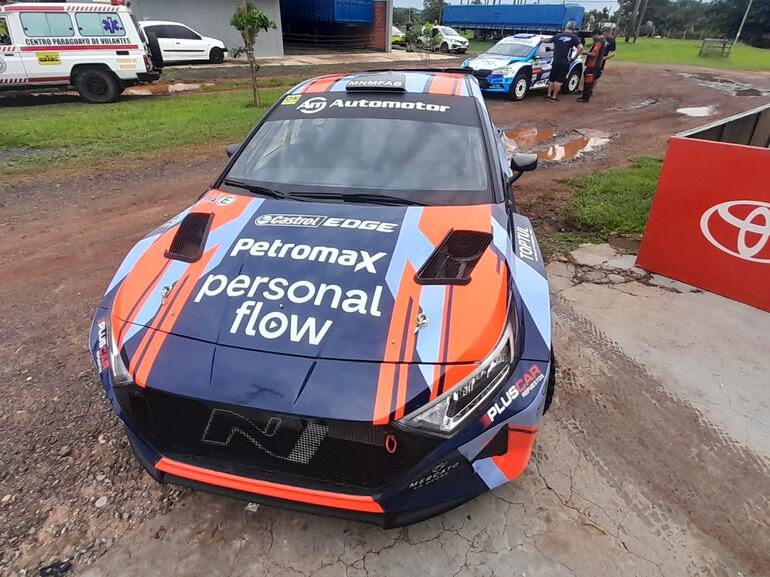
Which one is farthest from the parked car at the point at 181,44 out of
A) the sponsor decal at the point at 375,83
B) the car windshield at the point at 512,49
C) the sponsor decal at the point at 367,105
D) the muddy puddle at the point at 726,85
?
the muddy puddle at the point at 726,85

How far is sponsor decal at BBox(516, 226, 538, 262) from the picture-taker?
2607mm

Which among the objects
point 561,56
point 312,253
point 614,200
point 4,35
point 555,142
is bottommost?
point 555,142

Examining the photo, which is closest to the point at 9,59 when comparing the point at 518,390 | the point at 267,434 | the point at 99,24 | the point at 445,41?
the point at 99,24

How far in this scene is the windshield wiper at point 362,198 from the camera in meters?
2.71

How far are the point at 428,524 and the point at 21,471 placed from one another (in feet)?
6.67

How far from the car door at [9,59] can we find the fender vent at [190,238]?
11177 millimetres

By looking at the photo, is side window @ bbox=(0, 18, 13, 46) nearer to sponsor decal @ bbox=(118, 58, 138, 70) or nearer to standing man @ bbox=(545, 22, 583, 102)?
sponsor decal @ bbox=(118, 58, 138, 70)

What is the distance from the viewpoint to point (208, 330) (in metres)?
1.93

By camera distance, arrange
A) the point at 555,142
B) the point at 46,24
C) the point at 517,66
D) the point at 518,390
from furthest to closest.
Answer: the point at 517,66, the point at 46,24, the point at 555,142, the point at 518,390

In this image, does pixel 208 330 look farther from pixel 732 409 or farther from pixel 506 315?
pixel 732 409

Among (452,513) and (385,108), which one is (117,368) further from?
(385,108)

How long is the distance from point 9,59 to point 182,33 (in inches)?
329

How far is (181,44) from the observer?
17.3 m

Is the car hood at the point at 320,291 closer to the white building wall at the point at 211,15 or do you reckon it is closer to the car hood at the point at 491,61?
the car hood at the point at 491,61
